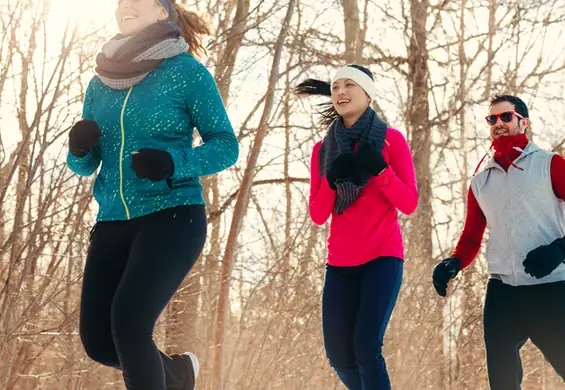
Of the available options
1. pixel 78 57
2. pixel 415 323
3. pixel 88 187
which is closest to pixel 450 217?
pixel 415 323

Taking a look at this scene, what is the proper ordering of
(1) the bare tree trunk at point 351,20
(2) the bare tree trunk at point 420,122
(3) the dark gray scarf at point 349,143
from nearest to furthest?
1. (3) the dark gray scarf at point 349,143
2. (2) the bare tree trunk at point 420,122
3. (1) the bare tree trunk at point 351,20

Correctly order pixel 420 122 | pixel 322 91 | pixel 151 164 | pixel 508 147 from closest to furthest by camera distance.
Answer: pixel 151 164 → pixel 508 147 → pixel 322 91 → pixel 420 122

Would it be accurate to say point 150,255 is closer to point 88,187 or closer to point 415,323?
point 88,187

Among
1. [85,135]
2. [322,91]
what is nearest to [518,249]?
[322,91]

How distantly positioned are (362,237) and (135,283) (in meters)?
1.27

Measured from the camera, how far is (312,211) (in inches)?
150

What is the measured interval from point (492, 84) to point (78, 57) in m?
7.69

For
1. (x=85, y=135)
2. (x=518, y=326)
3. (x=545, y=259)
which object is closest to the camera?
(x=85, y=135)

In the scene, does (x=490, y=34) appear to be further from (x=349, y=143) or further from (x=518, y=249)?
(x=518, y=249)

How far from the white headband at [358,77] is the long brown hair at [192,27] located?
922mm

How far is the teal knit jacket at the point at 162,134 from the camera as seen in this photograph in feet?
8.98

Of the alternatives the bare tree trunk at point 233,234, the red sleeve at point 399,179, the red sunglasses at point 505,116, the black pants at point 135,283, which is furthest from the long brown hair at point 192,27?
the bare tree trunk at point 233,234

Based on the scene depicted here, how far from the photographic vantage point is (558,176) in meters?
3.56

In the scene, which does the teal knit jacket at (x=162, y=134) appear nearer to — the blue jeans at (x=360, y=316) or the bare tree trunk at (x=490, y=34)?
the blue jeans at (x=360, y=316)
